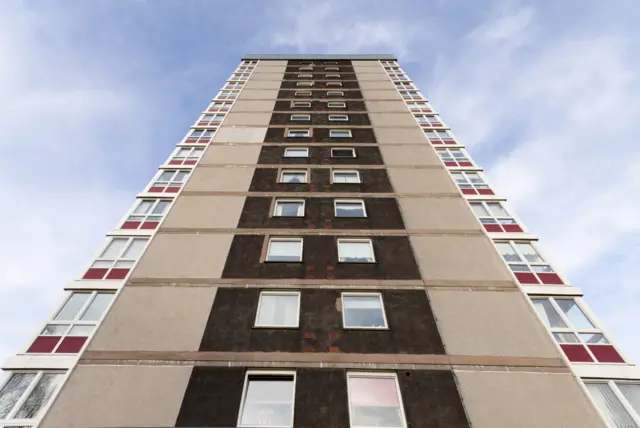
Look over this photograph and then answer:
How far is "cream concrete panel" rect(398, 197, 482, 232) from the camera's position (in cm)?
1420

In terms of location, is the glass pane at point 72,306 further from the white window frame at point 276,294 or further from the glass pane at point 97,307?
the white window frame at point 276,294

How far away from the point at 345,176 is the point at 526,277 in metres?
8.42

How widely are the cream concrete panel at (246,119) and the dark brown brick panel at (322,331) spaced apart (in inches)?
511

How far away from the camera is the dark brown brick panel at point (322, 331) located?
1008 centimetres

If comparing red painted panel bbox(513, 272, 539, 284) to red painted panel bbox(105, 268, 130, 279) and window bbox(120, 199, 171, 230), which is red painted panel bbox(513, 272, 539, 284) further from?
window bbox(120, 199, 171, 230)

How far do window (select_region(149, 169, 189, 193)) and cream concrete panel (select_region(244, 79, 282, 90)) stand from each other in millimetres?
12691

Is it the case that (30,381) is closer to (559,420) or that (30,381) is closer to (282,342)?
(282,342)

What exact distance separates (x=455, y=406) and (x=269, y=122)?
17.7 meters

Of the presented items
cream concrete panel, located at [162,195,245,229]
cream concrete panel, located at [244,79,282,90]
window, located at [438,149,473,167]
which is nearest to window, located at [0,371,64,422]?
cream concrete panel, located at [162,195,245,229]

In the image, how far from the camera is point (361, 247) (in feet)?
44.3

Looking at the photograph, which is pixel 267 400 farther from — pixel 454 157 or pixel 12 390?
pixel 454 157

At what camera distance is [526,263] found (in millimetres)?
13016

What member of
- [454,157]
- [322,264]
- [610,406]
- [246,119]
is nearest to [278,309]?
[322,264]

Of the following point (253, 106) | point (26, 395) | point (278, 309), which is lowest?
point (26, 395)
